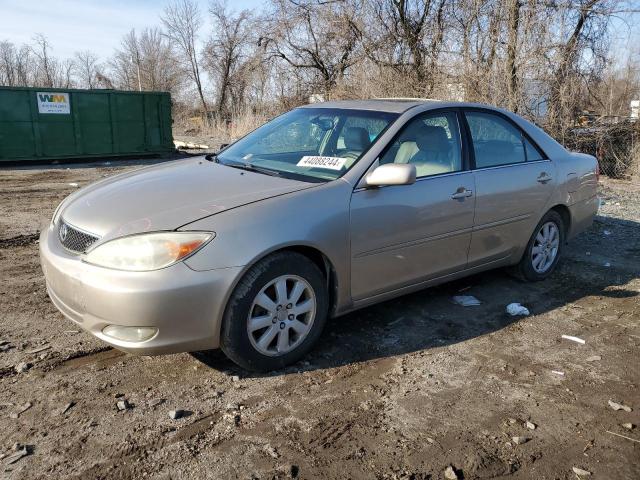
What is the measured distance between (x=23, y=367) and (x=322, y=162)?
7.60 feet

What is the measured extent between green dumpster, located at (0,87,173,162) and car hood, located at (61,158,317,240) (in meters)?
11.9

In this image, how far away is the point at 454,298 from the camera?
474 cm

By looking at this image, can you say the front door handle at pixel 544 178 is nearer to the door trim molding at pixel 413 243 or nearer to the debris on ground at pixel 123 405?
the door trim molding at pixel 413 243

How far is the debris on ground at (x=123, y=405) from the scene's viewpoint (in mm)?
2941

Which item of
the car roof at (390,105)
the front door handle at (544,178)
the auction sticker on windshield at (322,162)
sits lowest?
the front door handle at (544,178)

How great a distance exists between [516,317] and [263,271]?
2.38m

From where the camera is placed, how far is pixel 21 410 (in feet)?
9.49

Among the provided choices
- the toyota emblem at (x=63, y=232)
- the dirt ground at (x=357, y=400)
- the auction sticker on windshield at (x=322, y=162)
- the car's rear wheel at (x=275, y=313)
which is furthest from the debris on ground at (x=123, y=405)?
the auction sticker on windshield at (x=322, y=162)

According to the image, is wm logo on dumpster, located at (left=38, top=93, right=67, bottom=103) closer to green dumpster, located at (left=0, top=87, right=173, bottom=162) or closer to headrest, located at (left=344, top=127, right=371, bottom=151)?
green dumpster, located at (left=0, top=87, right=173, bottom=162)

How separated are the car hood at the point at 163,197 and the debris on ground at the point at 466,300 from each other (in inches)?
76.7

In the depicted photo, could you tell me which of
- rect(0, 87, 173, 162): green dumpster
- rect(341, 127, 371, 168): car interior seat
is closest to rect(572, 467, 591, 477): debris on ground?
rect(341, 127, 371, 168): car interior seat

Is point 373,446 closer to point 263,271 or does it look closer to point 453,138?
point 263,271

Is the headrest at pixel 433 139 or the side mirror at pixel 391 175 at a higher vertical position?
the headrest at pixel 433 139

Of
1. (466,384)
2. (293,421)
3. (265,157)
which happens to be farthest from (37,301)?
(466,384)
